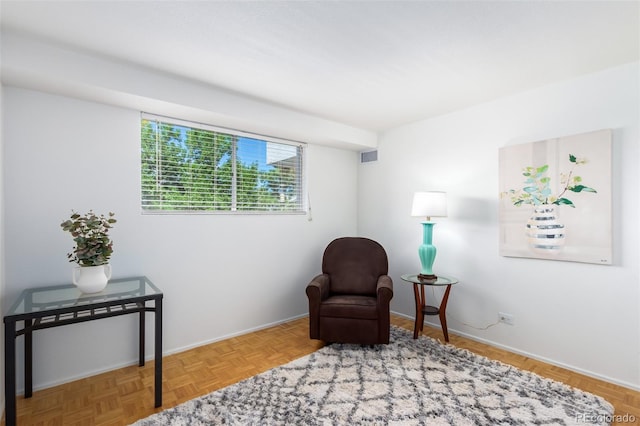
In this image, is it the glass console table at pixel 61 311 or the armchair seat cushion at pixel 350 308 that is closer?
the glass console table at pixel 61 311

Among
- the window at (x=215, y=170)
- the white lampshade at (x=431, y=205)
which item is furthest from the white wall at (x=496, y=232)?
the window at (x=215, y=170)

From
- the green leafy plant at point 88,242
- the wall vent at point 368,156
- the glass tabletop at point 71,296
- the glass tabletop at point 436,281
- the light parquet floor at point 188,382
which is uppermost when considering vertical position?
the wall vent at point 368,156

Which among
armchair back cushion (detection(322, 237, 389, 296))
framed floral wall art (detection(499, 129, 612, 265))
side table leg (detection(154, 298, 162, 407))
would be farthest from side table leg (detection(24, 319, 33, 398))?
framed floral wall art (detection(499, 129, 612, 265))

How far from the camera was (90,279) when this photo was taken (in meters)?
2.16

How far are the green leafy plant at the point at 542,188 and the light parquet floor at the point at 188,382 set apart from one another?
1.40 m

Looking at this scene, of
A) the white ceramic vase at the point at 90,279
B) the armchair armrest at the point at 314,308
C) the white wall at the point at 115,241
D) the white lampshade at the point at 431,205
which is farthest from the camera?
the white lampshade at the point at 431,205

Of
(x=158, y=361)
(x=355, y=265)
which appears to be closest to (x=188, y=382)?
(x=158, y=361)

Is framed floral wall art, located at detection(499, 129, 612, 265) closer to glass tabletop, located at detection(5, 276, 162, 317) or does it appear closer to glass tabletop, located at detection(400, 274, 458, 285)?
glass tabletop, located at detection(400, 274, 458, 285)

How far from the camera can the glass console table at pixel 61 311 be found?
173 cm

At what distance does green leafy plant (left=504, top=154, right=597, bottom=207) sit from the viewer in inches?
101

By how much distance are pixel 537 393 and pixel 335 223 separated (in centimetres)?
270

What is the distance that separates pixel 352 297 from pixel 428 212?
1.14 metres

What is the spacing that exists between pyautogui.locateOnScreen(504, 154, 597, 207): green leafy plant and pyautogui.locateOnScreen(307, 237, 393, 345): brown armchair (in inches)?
56.3

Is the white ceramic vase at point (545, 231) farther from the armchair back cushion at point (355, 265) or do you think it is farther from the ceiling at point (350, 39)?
the armchair back cushion at point (355, 265)
